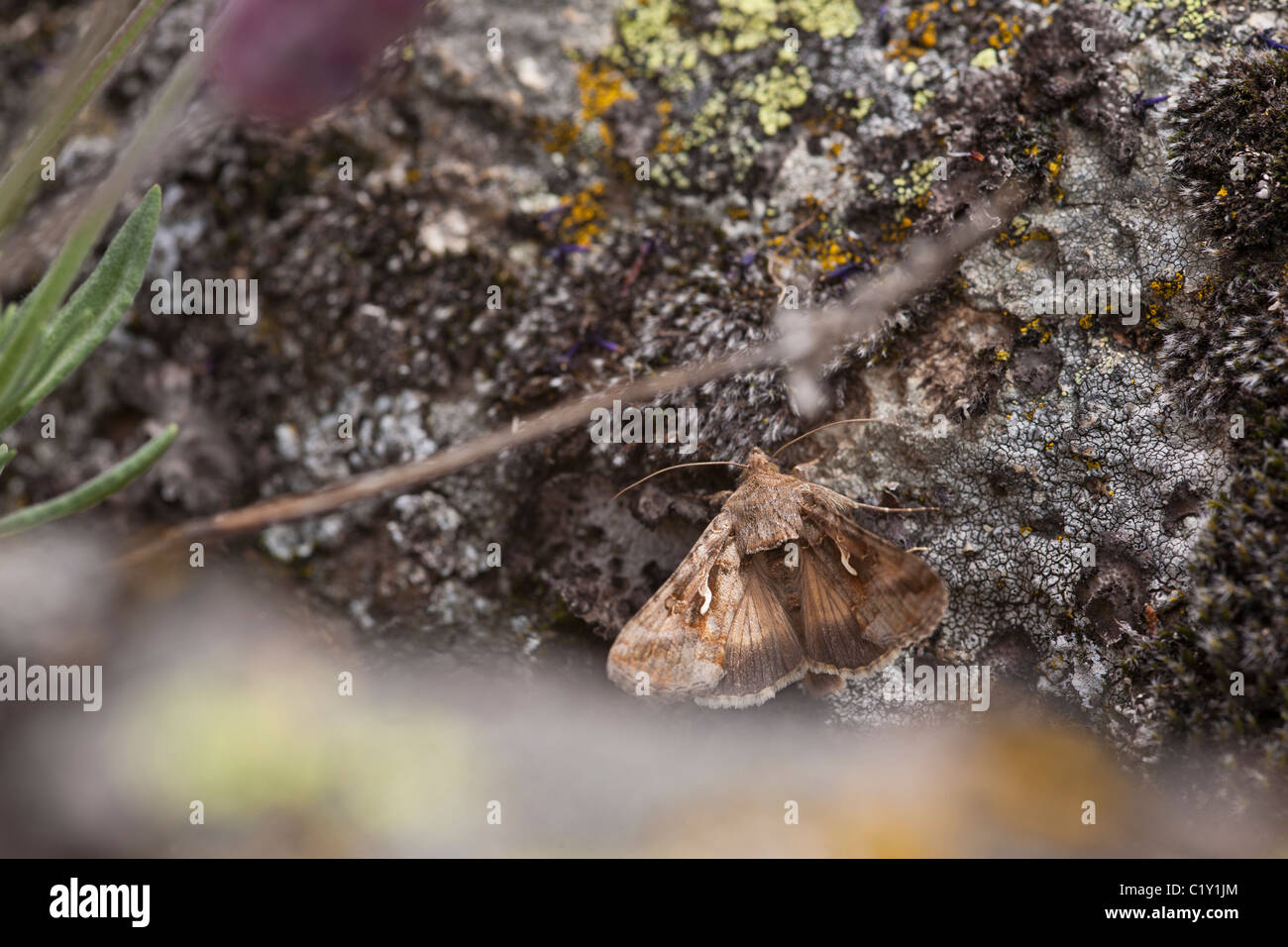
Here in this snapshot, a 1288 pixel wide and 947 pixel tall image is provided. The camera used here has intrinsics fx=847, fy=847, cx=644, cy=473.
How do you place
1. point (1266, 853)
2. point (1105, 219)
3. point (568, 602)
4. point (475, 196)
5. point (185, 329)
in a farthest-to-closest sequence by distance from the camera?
point (185, 329) < point (475, 196) < point (568, 602) < point (1105, 219) < point (1266, 853)

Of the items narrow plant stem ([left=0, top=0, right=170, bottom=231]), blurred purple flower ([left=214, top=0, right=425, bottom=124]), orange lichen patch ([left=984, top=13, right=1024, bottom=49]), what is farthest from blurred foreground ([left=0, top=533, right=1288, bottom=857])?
orange lichen patch ([left=984, top=13, right=1024, bottom=49])

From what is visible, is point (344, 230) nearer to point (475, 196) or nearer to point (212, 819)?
point (475, 196)

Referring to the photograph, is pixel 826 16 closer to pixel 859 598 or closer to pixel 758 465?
pixel 758 465

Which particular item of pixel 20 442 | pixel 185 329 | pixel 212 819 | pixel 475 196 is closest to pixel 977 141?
pixel 475 196

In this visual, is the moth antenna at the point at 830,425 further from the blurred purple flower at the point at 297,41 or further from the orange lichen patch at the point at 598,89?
the blurred purple flower at the point at 297,41

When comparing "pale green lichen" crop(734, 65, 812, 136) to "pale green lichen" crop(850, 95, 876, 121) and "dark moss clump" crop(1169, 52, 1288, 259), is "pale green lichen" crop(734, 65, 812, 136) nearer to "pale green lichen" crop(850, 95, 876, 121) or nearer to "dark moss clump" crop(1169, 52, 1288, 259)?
"pale green lichen" crop(850, 95, 876, 121)

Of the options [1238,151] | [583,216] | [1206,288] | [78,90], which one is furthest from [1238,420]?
[78,90]
